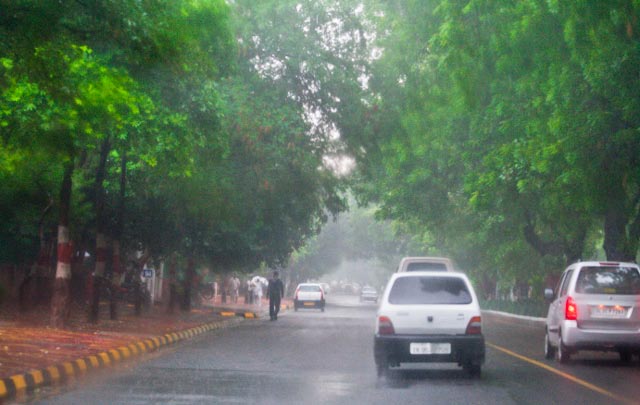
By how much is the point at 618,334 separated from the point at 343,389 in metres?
6.64

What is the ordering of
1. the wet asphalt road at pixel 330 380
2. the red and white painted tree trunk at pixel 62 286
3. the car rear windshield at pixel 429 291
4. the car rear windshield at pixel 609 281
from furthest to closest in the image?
the red and white painted tree trunk at pixel 62 286 < the car rear windshield at pixel 609 281 < the car rear windshield at pixel 429 291 < the wet asphalt road at pixel 330 380

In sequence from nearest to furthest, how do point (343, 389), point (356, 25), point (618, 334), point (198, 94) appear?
point (343, 389)
point (618, 334)
point (198, 94)
point (356, 25)

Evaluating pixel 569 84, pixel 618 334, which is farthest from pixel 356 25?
pixel 618 334

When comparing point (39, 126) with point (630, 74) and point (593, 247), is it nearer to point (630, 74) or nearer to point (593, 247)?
point (630, 74)

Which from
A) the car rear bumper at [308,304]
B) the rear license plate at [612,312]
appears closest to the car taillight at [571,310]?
the rear license plate at [612,312]

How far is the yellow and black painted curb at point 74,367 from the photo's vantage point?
13.5 m

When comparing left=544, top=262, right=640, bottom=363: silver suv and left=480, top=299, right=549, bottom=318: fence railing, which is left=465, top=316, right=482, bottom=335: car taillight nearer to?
left=544, top=262, right=640, bottom=363: silver suv

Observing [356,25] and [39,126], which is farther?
[356,25]

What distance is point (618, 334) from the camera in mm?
18891

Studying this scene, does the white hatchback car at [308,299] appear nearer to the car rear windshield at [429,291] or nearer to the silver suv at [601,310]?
the silver suv at [601,310]

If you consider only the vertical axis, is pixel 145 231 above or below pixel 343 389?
above

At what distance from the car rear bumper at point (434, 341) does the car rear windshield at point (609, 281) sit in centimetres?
422

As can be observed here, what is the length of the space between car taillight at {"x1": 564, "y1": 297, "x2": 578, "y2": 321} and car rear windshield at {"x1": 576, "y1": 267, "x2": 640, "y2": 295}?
24cm

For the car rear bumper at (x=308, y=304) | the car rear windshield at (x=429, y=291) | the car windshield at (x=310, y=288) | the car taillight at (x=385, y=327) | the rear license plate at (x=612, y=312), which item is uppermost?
the car windshield at (x=310, y=288)
